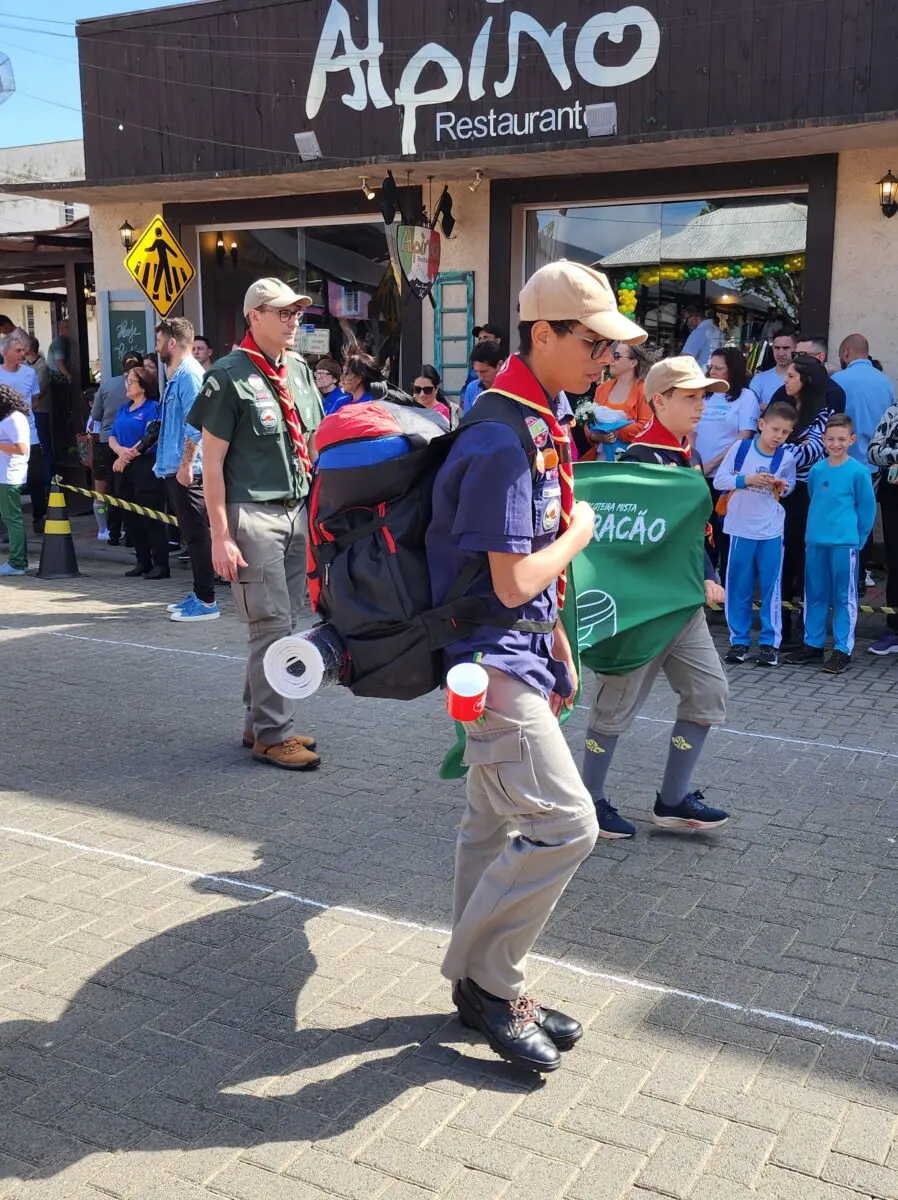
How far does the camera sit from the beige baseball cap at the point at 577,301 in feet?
9.96

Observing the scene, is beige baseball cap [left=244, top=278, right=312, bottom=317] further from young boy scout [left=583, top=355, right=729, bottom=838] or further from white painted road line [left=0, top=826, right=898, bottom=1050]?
white painted road line [left=0, top=826, right=898, bottom=1050]

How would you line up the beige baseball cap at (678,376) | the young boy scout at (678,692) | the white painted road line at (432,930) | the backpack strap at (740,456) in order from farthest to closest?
the backpack strap at (740,456) → the young boy scout at (678,692) → the beige baseball cap at (678,376) → the white painted road line at (432,930)

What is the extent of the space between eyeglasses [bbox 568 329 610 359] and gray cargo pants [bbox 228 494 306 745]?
2910 mm

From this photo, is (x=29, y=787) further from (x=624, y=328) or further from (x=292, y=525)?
(x=624, y=328)

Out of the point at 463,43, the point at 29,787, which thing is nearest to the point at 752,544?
the point at 29,787

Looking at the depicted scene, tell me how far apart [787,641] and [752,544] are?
0.91 meters

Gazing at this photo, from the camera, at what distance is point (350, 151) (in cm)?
1314

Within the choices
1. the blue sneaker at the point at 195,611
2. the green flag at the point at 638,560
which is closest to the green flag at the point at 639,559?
the green flag at the point at 638,560

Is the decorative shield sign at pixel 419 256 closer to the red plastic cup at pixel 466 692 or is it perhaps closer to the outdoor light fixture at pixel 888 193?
the outdoor light fixture at pixel 888 193

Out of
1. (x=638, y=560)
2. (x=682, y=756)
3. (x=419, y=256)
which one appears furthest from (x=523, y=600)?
(x=419, y=256)

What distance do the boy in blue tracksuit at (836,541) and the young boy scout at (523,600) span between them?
5379mm

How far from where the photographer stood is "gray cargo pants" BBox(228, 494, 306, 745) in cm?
572

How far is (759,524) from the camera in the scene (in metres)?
8.34

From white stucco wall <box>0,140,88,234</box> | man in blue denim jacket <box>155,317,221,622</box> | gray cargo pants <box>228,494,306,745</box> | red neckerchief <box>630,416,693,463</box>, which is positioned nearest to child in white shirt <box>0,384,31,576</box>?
man in blue denim jacket <box>155,317,221,622</box>
